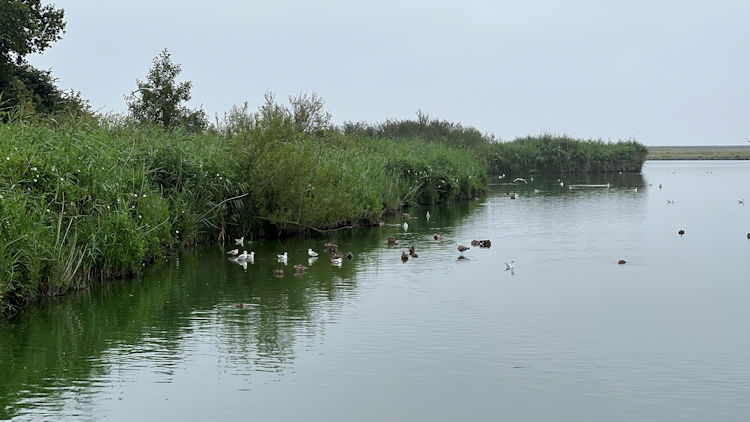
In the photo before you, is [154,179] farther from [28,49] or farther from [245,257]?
[28,49]

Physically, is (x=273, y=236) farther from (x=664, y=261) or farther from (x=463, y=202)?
(x=463, y=202)

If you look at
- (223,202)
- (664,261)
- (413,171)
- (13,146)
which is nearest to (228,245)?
(223,202)

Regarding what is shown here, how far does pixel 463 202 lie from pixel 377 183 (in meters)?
10.5

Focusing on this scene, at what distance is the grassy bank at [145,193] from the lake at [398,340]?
66 cm

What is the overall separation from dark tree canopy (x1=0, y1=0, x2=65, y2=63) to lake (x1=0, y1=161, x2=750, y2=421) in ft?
71.8

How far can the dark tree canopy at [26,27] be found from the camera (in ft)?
123

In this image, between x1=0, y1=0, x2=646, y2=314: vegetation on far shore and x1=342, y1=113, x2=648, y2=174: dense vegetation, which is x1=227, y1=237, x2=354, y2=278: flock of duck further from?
x1=342, y1=113, x2=648, y2=174: dense vegetation

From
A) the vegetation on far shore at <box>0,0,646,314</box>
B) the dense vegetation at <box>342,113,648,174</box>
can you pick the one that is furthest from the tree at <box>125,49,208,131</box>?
the dense vegetation at <box>342,113,648,174</box>

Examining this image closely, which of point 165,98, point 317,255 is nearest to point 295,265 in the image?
point 317,255

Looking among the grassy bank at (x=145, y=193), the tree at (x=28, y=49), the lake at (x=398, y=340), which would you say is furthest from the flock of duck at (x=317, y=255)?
the tree at (x=28, y=49)

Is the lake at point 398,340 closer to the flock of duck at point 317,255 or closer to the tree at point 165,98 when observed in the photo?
the flock of duck at point 317,255

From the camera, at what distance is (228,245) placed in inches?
847

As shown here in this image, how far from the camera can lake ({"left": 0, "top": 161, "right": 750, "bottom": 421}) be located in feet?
29.7

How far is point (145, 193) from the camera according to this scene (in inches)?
689
